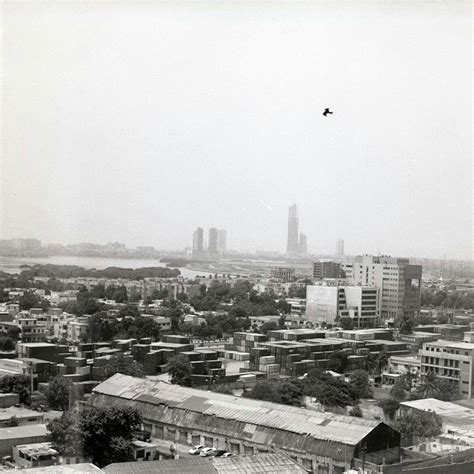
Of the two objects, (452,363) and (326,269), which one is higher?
(326,269)

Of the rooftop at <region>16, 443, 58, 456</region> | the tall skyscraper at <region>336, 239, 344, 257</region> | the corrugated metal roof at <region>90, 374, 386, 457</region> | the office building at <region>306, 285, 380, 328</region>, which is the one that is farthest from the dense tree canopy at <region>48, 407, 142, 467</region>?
the tall skyscraper at <region>336, 239, 344, 257</region>

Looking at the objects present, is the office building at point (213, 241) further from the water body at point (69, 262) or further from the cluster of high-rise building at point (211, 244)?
the water body at point (69, 262)

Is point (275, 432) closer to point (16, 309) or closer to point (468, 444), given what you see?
point (468, 444)

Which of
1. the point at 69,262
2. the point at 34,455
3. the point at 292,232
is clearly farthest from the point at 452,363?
the point at 292,232

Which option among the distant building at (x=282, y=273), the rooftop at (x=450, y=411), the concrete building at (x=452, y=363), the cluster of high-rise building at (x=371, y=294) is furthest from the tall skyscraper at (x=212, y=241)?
the rooftop at (x=450, y=411)

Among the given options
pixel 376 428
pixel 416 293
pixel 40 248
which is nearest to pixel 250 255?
pixel 416 293

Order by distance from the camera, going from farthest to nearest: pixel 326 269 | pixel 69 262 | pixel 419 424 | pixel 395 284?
pixel 326 269, pixel 395 284, pixel 69 262, pixel 419 424

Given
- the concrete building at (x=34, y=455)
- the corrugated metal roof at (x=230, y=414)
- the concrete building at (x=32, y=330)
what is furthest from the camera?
the concrete building at (x=32, y=330)

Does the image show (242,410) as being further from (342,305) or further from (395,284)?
(395,284)
